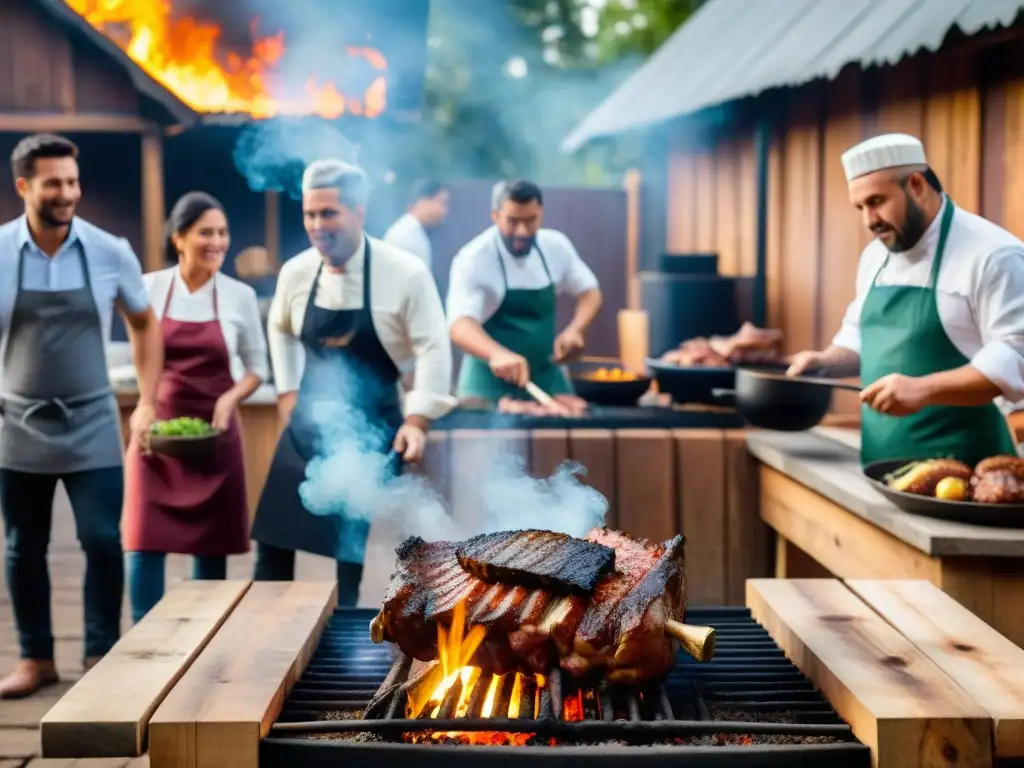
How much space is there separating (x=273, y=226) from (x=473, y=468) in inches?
258

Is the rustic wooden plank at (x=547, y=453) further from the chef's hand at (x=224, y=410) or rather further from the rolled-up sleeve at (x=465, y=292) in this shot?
the chef's hand at (x=224, y=410)

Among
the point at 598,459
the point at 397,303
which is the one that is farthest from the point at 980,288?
the point at 397,303

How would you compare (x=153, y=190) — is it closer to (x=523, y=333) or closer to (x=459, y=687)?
(x=523, y=333)

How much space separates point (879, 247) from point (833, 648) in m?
2.09

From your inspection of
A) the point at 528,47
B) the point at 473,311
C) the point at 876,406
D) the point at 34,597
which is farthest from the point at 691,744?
the point at 528,47

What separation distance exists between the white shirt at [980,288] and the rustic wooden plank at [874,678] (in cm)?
97

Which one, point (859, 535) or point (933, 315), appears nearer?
point (933, 315)

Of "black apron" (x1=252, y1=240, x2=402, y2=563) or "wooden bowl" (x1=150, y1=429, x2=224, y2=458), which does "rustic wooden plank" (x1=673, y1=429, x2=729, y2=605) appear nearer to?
"black apron" (x1=252, y1=240, x2=402, y2=563)

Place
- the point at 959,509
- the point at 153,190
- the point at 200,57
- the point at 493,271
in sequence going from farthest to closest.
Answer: the point at 200,57 → the point at 153,190 → the point at 493,271 → the point at 959,509

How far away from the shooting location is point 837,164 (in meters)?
7.78

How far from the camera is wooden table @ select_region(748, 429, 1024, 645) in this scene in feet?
11.6

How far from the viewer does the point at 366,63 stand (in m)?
11.5

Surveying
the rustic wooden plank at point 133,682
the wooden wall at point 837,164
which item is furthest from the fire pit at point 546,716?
the wooden wall at point 837,164

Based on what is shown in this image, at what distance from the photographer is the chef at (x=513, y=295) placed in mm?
6211
